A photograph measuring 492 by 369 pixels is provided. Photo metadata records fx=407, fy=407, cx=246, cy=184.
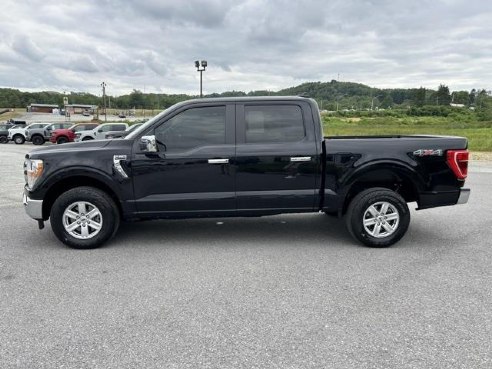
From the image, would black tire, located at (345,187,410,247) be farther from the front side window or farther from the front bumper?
the front bumper

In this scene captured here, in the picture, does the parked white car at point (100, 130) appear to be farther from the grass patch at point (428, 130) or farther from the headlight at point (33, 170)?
the headlight at point (33, 170)

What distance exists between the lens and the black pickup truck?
488 cm

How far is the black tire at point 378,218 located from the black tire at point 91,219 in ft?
9.64

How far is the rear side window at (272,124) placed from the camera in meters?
5.04

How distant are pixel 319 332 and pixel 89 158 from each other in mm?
3324

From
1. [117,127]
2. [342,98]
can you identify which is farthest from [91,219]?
[342,98]

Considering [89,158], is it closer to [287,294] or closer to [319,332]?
[287,294]

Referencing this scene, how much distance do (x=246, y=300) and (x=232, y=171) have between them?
180 cm

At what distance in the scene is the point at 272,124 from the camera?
508cm

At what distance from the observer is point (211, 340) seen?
2943 mm

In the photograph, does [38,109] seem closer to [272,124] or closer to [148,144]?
[148,144]

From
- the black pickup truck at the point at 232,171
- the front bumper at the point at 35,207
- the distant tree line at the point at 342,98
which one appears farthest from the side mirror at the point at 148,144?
the distant tree line at the point at 342,98

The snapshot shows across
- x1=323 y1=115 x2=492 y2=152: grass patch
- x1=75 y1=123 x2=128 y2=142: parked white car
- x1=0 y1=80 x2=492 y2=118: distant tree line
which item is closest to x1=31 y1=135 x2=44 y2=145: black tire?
x1=75 y1=123 x2=128 y2=142: parked white car

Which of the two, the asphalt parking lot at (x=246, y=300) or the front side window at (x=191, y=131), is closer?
the asphalt parking lot at (x=246, y=300)
